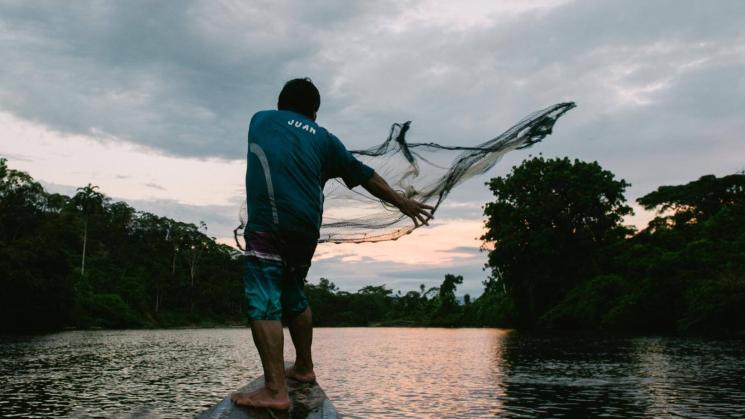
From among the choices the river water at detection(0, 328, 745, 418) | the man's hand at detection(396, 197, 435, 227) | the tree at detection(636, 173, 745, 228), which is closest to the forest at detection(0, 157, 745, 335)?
the tree at detection(636, 173, 745, 228)

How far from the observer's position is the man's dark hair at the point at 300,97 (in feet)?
15.3

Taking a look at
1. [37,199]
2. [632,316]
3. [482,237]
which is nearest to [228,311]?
[37,199]

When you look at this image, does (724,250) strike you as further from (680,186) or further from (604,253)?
(680,186)

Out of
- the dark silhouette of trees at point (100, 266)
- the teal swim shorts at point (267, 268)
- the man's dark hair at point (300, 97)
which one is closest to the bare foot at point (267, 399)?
the teal swim shorts at point (267, 268)

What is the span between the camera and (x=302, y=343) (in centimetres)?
503

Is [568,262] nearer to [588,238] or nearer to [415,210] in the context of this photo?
[588,238]

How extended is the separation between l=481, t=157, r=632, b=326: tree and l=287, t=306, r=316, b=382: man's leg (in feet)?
186

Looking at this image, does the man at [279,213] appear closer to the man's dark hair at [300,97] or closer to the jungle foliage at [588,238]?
the man's dark hair at [300,97]

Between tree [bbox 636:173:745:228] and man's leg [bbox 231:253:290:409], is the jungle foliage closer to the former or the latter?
tree [bbox 636:173:745:228]

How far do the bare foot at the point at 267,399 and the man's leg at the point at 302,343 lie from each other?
27.9 inches

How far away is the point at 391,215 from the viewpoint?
630cm

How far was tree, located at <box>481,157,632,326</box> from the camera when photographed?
200 ft

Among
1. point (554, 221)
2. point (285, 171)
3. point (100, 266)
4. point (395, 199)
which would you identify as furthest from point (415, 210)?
point (100, 266)

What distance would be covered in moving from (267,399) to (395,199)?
172cm
